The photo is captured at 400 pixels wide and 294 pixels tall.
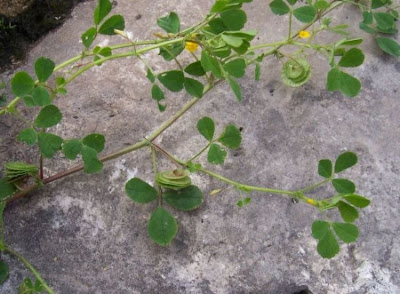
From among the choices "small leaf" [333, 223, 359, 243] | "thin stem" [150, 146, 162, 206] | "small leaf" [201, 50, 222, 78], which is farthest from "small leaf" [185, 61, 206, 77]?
"small leaf" [333, 223, 359, 243]

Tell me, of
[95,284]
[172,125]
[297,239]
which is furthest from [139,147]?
[297,239]

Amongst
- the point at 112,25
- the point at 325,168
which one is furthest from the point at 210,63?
the point at 325,168

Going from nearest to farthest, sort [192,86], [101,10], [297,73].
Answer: [101,10] < [192,86] < [297,73]

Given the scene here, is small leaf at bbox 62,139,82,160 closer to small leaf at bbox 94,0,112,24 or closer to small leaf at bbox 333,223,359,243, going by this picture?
small leaf at bbox 94,0,112,24

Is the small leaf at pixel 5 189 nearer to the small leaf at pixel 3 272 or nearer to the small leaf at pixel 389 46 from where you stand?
the small leaf at pixel 3 272

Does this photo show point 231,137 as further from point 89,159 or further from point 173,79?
point 89,159

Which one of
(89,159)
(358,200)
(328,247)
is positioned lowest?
(328,247)

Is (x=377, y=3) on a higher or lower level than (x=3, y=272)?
higher

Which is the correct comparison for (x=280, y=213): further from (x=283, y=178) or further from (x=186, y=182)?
(x=186, y=182)

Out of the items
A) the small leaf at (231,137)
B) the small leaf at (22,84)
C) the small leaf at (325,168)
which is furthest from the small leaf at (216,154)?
the small leaf at (22,84)
